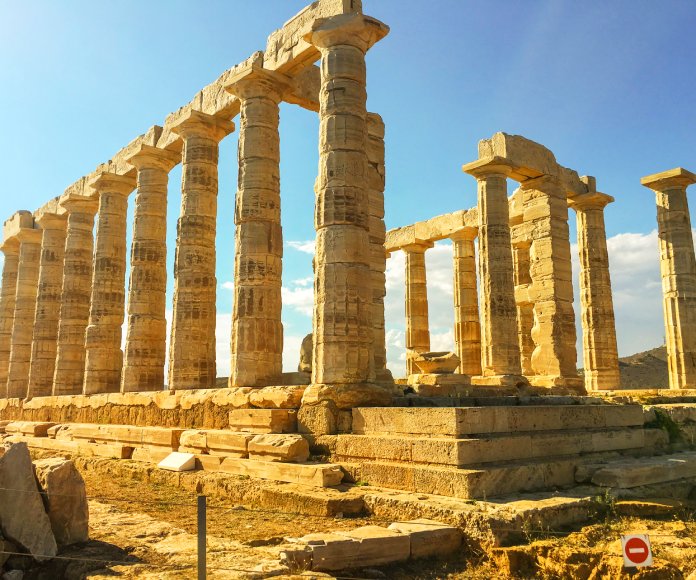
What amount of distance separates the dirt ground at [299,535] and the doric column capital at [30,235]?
21.5 meters

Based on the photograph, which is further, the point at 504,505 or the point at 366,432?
the point at 366,432

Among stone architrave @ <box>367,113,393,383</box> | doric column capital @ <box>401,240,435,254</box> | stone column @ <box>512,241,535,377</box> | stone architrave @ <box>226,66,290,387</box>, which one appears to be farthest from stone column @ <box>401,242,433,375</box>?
stone architrave @ <box>226,66,290,387</box>

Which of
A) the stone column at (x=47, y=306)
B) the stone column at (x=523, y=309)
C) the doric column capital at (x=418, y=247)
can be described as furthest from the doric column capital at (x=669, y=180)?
the stone column at (x=47, y=306)

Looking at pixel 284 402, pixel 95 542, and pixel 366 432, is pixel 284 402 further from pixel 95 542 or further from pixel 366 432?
pixel 95 542

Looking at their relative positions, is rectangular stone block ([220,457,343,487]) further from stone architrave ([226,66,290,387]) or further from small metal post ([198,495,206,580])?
small metal post ([198,495,206,580])

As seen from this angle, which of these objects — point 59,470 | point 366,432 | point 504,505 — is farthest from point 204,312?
point 504,505

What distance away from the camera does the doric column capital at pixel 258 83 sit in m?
14.3

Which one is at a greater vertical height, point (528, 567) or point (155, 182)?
point (155, 182)

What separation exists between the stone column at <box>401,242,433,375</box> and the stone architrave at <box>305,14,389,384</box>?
1529cm

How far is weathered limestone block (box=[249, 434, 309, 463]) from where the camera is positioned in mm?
9922

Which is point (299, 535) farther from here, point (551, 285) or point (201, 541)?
point (551, 285)

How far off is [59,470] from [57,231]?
20.7 metres

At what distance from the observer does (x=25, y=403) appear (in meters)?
21.8

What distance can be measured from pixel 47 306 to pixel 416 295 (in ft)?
48.9
